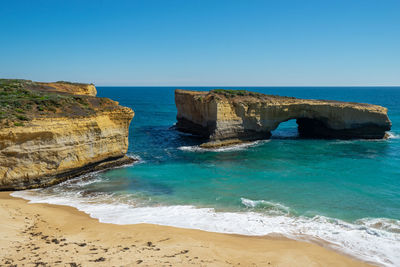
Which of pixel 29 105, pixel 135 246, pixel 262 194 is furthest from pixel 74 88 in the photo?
pixel 135 246

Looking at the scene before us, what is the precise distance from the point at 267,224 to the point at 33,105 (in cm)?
1830

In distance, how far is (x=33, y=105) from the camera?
69.5 ft

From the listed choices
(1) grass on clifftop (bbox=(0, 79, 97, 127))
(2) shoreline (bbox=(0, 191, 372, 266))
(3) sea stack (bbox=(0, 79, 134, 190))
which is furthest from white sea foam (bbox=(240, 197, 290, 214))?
(1) grass on clifftop (bbox=(0, 79, 97, 127))

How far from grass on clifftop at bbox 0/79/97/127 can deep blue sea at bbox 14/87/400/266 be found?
15.9 feet

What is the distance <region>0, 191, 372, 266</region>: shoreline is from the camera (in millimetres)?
10562

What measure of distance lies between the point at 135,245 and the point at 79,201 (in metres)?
6.84

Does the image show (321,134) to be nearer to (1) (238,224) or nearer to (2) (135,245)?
(1) (238,224)

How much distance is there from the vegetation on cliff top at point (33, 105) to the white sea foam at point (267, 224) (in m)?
5.33

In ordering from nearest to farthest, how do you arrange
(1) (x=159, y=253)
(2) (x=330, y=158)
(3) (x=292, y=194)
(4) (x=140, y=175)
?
1. (1) (x=159, y=253)
2. (3) (x=292, y=194)
3. (4) (x=140, y=175)
4. (2) (x=330, y=158)

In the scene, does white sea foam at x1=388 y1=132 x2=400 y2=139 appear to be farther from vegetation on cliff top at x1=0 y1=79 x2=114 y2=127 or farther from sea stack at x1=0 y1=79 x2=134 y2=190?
vegetation on cliff top at x1=0 y1=79 x2=114 y2=127

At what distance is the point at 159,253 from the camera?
1116 cm

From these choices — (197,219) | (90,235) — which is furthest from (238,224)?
(90,235)

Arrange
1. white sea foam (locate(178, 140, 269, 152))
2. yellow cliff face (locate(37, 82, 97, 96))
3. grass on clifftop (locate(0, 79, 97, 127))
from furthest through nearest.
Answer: yellow cliff face (locate(37, 82, 97, 96)) → white sea foam (locate(178, 140, 269, 152)) → grass on clifftop (locate(0, 79, 97, 127))

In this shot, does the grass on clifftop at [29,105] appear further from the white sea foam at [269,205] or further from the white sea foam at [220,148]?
the white sea foam at [269,205]
